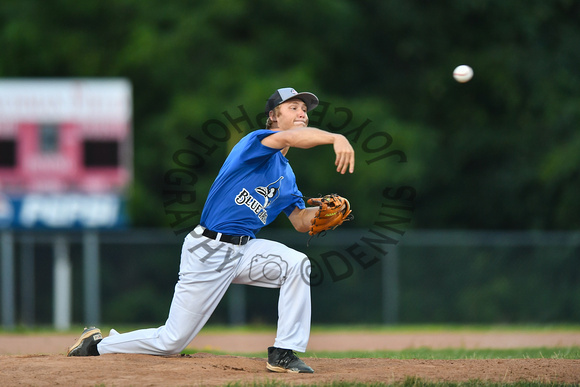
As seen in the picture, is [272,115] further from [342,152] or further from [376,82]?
[376,82]

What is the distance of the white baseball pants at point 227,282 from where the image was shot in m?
5.62

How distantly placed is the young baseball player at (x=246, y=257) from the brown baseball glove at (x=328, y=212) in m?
0.29

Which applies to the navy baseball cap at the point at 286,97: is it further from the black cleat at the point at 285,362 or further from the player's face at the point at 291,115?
the black cleat at the point at 285,362

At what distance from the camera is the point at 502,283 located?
1608 centimetres

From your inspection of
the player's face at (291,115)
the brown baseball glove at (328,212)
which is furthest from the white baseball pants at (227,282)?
the player's face at (291,115)

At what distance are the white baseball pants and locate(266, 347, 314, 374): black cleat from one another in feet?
0.20

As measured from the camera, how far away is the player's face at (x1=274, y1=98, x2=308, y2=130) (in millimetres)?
5988

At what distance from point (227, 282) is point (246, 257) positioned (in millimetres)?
220

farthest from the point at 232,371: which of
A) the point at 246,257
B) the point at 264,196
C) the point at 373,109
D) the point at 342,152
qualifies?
the point at 373,109

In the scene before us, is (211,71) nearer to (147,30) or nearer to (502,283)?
(147,30)

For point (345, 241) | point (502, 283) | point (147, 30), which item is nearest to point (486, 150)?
point (502, 283)

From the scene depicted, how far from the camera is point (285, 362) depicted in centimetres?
562

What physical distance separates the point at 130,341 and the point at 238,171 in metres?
1.47

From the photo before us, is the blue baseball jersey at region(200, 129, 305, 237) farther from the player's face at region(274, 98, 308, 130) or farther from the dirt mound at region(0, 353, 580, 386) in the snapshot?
the dirt mound at region(0, 353, 580, 386)
